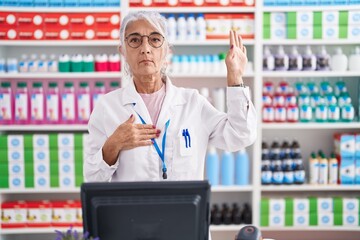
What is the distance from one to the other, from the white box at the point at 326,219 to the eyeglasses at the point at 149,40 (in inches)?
110

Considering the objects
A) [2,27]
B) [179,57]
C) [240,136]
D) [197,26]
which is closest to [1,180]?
[2,27]

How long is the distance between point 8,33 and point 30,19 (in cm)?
21

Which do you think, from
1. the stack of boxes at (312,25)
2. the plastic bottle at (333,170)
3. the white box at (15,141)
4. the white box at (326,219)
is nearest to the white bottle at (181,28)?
the stack of boxes at (312,25)

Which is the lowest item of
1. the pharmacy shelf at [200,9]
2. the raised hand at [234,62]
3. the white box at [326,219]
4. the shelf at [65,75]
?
the white box at [326,219]

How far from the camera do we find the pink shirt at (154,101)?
7.63 feet

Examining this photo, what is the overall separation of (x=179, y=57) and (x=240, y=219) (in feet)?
4.85

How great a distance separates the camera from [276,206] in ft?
14.5

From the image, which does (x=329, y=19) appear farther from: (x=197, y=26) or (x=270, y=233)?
(x=270, y=233)

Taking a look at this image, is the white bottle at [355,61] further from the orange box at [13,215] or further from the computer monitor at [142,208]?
the computer monitor at [142,208]

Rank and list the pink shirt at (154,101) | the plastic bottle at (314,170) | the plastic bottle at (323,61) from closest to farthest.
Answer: the pink shirt at (154,101)
the plastic bottle at (323,61)
the plastic bottle at (314,170)

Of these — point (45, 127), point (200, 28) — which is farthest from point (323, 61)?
point (45, 127)

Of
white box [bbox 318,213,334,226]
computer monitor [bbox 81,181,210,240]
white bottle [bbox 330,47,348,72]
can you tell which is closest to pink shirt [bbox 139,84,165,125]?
computer monitor [bbox 81,181,210,240]

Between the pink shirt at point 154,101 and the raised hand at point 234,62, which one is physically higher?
the raised hand at point 234,62

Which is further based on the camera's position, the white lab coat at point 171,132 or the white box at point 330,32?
the white box at point 330,32
